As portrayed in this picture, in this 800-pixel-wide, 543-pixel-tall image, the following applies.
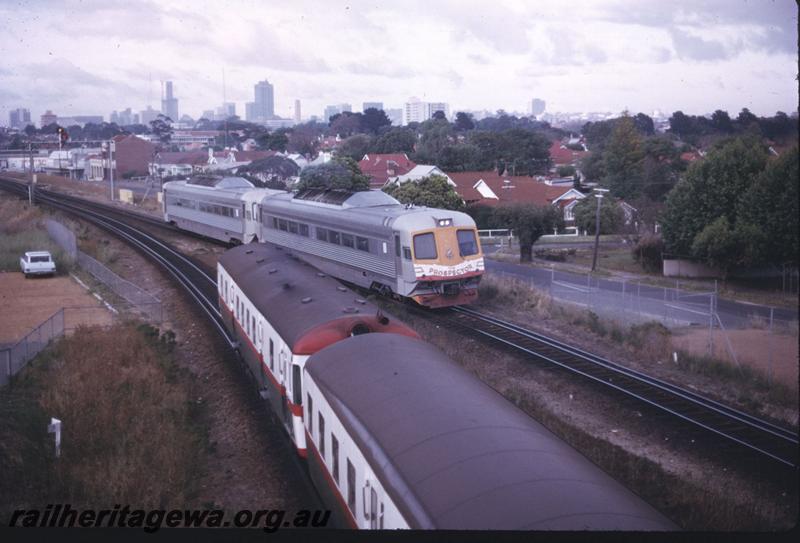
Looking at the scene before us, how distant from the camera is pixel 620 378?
14195mm

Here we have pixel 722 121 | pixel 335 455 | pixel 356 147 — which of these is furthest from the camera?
pixel 356 147

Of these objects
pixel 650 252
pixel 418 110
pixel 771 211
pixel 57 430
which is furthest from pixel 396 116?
pixel 57 430

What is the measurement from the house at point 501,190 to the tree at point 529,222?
2.92ft

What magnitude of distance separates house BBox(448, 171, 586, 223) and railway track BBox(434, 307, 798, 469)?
683 inches

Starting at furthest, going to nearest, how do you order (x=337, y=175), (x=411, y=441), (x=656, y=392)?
(x=337, y=175) < (x=656, y=392) < (x=411, y=441)

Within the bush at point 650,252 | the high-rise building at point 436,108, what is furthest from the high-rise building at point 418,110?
the bush at point 650,252

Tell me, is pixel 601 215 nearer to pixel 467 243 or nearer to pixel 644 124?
pixel 644 124

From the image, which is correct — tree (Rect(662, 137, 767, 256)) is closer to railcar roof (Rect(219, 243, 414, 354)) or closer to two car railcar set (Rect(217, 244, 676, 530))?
railcar roof (Rect(219, 243, 414, 354))

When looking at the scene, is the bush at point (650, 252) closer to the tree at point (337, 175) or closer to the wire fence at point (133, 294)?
the tree at point (337, 175)

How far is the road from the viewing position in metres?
18.5

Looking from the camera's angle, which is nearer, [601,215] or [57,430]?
[57,430]

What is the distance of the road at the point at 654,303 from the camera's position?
728 inches

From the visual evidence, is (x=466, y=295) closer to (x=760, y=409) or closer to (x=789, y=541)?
(x=760, y=409)

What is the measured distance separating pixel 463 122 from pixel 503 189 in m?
7.51
